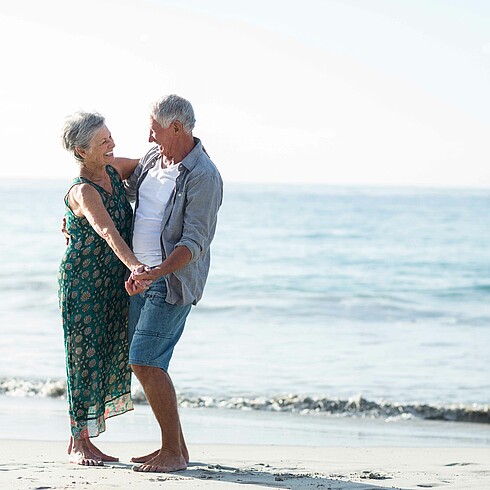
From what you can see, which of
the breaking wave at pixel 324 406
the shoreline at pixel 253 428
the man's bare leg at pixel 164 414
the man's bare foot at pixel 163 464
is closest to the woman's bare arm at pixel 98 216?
the man's bare leg at pixel 164 414

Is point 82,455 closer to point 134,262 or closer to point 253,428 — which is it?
point 134,262

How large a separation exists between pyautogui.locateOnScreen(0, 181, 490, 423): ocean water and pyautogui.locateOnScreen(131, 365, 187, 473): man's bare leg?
129 inches

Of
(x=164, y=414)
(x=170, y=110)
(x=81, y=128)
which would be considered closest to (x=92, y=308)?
(x=164, y=414)

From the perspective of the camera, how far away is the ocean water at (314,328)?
26.3 ft

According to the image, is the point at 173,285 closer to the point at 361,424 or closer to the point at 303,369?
the point at 361,424

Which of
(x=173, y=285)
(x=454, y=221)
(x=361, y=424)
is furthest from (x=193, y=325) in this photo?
(x=454, y=221)

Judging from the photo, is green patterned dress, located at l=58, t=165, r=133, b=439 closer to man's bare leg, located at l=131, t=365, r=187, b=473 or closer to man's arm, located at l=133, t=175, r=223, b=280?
man's bare leg, located at l=131, t=365, r=187, b=473

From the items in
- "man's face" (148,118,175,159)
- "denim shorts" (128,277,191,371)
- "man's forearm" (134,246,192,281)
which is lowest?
"denim shorts" (128,277,191,371)

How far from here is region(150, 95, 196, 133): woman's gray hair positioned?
4.11m

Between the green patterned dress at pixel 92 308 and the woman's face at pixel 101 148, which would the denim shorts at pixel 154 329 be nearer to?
the green patterned dress at pixel 92 308

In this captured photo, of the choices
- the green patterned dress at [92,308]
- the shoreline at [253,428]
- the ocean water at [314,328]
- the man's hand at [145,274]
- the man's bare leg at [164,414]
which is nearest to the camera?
the man's hand at [145,274]

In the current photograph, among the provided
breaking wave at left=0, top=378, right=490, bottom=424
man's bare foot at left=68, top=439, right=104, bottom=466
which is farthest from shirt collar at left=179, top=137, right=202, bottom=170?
breaking wave at left=0, top=378, right=490, bottom=424

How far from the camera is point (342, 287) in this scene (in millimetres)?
17766

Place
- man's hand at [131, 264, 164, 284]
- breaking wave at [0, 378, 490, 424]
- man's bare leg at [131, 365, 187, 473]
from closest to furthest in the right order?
1. man's hand at [131, 264, 164, 284]
2. man's bare leg at [131, 365, 187, 473]
3. breaking wave at [0, 378, 490, 424]
